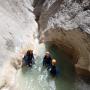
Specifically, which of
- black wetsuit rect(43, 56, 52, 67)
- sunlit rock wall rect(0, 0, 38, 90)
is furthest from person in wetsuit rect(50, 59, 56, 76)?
sunlit rock wall rect(0, 0, 38, 90)

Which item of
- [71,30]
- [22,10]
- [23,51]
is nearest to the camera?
[71,30]

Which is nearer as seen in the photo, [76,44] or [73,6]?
[76,44]

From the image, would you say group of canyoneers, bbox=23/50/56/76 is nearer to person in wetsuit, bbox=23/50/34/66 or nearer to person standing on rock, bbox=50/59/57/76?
person in wetsuit, bbox=23/50/34/66

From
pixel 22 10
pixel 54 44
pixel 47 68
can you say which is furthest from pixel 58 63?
pixel 22 10

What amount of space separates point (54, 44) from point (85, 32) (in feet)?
8.74

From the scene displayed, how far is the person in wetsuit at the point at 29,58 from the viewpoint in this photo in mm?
11742

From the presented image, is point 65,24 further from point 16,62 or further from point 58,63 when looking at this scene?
point 16,62

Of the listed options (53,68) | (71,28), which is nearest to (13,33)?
(53,68)

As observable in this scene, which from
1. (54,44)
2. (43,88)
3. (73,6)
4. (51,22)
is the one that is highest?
(73,6)

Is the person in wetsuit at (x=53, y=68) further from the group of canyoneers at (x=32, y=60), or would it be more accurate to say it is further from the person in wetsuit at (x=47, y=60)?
the person in wetsuit at (x=47, y=60)

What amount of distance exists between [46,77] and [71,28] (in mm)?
2459

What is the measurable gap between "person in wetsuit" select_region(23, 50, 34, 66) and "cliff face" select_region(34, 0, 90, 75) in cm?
159

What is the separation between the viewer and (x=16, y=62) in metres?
11.5

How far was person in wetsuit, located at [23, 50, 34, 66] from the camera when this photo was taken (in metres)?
11.7
